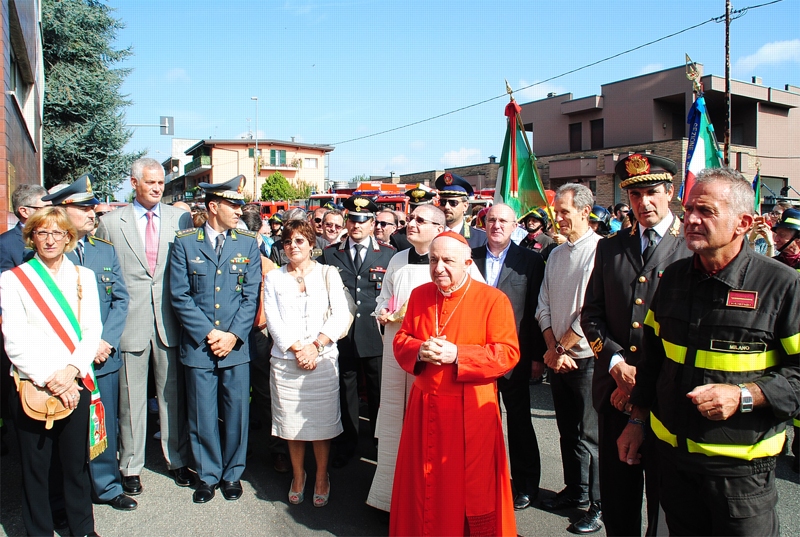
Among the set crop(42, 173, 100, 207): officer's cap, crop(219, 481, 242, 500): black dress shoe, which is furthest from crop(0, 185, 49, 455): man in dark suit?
crop(219, 481, 242, 500): black dress shoe

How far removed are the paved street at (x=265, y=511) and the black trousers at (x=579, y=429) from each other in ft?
0.73

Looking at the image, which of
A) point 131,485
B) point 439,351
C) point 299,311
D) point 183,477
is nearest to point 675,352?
point 439,351

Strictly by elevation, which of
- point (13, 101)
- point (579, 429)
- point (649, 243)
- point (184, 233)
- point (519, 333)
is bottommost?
point (579, 429)

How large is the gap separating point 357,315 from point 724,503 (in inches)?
129

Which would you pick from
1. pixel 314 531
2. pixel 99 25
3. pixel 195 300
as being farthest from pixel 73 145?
pixel 314 531

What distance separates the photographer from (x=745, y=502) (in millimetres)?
2271

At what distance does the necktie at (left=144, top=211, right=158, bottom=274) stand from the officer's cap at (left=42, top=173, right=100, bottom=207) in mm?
468

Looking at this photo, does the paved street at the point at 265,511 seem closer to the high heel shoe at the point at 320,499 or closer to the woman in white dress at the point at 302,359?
the high heel shoe at the point at 320,499

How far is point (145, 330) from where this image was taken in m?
4.46

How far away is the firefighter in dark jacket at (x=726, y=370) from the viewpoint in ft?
7.32

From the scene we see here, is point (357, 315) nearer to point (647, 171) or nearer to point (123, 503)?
point (123, 503)

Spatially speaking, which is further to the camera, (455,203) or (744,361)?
(455,203)

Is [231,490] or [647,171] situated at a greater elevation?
[647,171]

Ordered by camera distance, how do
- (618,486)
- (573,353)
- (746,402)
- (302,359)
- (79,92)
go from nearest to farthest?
(746,402) < (618,486) < (573,353) < (302,359) < (79,92)
